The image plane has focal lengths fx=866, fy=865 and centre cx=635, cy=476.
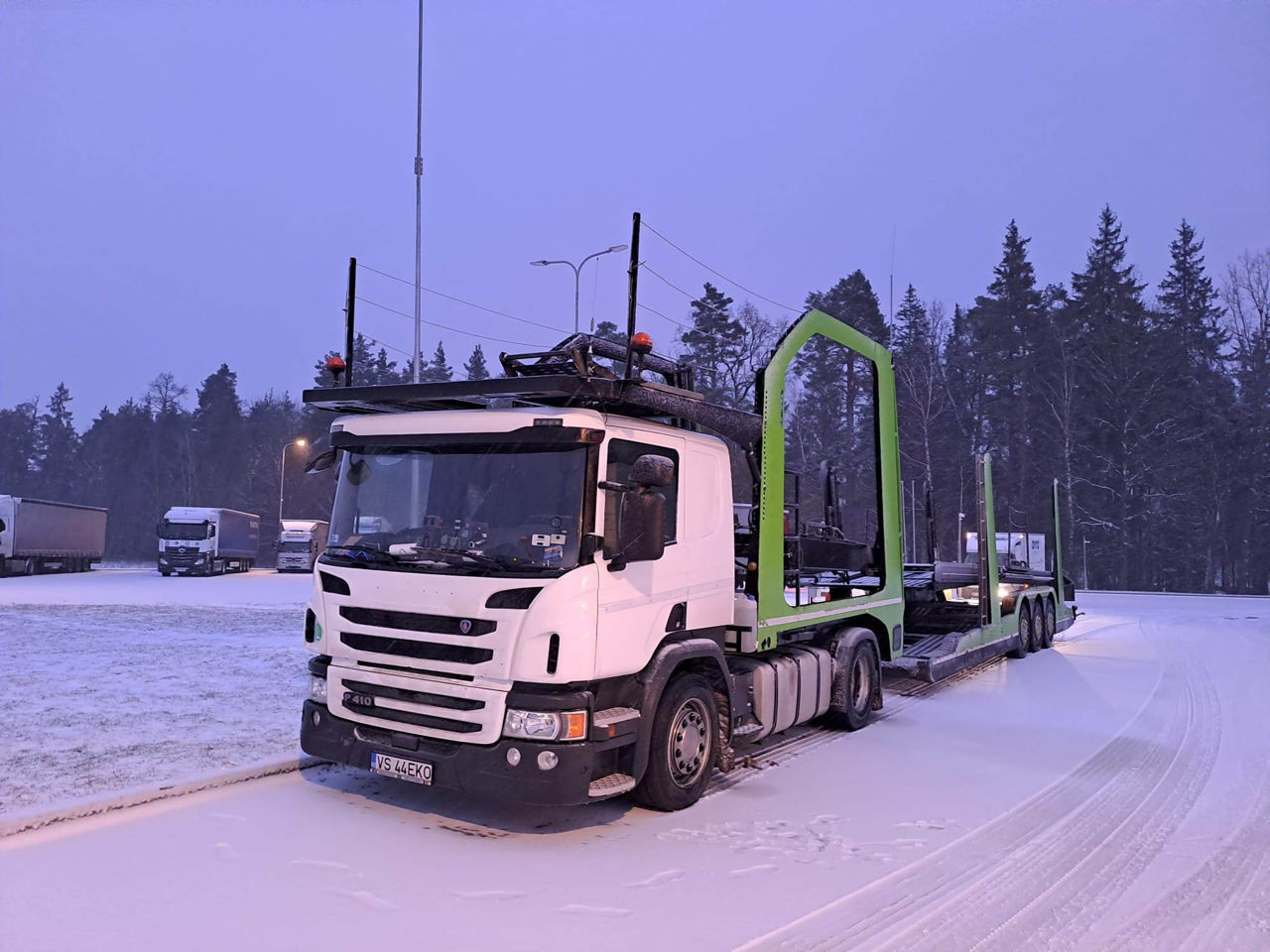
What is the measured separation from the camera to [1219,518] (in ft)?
140

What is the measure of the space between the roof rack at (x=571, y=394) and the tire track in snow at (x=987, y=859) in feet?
10.3

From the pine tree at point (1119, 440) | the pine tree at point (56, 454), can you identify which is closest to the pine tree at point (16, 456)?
the pine tree at point (56, 454)

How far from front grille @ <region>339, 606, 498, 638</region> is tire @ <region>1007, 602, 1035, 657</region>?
11.4 m

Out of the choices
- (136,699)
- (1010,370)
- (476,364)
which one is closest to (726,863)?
(136,699)

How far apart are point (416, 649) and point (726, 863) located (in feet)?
7.19

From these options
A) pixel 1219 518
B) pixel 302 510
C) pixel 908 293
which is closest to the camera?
pixel 1219 518

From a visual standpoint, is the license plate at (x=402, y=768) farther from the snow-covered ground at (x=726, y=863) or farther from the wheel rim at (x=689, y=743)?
the wheel rim at (x=689, y=743)

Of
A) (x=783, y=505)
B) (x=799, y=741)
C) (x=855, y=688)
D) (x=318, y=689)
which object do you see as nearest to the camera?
(x=318, y=689)

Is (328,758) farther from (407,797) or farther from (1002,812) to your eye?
(1002,812)

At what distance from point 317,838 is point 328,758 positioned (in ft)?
2.05

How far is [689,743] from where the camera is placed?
591cm

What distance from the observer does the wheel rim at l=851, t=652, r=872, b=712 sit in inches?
335

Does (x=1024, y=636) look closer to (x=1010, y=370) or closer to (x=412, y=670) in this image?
(x=412, y=670)

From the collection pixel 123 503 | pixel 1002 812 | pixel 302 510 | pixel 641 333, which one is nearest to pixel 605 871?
pixel 1002 812
